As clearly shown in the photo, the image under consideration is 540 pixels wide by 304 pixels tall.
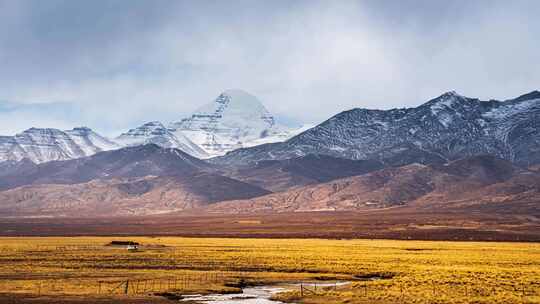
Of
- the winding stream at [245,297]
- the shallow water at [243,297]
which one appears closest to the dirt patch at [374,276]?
the winding stream at [245,297]

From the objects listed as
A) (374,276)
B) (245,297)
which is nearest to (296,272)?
(374,276)

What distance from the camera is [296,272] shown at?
73.1 meters

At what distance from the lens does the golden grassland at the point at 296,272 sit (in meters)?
52.8

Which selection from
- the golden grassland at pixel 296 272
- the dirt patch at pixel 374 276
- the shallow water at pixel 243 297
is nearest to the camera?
the shallow water at pixel 243 297

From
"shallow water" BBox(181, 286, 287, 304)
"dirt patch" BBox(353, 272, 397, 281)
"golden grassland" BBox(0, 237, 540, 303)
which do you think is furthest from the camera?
"dirt patch" BBox(353, 272, 397, 281)

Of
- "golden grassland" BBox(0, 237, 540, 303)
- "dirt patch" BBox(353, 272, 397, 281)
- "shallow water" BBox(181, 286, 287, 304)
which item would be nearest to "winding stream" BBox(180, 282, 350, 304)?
"shallow water" BBox(181, 286, 287, 304)

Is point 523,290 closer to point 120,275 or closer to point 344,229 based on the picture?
point 120,275

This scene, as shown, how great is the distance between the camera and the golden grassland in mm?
52844

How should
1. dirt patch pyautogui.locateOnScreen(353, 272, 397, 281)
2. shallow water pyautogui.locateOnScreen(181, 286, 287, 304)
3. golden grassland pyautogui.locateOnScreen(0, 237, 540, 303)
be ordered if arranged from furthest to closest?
dirt patch pyautogui.locateOnScreen(353, 272, 397, 281) → golden grassland pyautogui.locateOnScreen(0, 237, 540, 303) → shallow water pyautogui.locateOnScreen(181, 286, 287, 304)

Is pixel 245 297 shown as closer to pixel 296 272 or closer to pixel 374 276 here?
pixel 374 276

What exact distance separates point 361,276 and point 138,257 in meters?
32.2

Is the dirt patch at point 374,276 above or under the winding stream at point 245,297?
above

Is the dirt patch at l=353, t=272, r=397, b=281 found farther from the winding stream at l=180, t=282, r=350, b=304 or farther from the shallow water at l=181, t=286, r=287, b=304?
the shallow water at l=181, t=286, r=287, b=304

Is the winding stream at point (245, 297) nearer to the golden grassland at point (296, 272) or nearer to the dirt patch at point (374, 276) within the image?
the golden grassland at point (296, 272)
